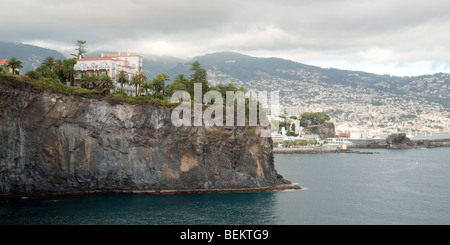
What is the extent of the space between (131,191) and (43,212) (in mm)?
12720

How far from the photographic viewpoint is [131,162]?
52.6 m

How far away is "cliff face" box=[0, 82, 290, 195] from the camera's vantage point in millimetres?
47594

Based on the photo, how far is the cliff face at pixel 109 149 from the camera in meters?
47.6

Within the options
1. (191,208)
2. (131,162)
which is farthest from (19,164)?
(191,208)

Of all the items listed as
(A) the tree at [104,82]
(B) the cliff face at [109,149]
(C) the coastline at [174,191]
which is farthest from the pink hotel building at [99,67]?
(C) the coastline at [174,191]

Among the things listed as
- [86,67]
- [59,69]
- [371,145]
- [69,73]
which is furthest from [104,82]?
[371,145]

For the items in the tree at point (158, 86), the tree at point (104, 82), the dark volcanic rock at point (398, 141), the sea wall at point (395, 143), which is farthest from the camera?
the sea wall at point (395, 143)

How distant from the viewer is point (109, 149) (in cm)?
5178

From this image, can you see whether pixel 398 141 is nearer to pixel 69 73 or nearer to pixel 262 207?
pixel 262 207

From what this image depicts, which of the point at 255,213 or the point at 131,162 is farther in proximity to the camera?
the point at 131,162

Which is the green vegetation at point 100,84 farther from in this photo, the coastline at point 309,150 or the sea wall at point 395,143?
the sea wall at point 395,143

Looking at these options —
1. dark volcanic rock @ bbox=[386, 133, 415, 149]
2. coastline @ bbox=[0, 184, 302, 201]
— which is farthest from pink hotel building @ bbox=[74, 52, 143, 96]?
dark volcanic rock @ bbox=[386, 133, 415, 149]

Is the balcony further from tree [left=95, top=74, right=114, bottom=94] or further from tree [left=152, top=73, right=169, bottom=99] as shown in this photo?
tree [left=152, top=73, right=169, bottom=99]

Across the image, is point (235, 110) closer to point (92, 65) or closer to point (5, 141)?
point (92, 65)
